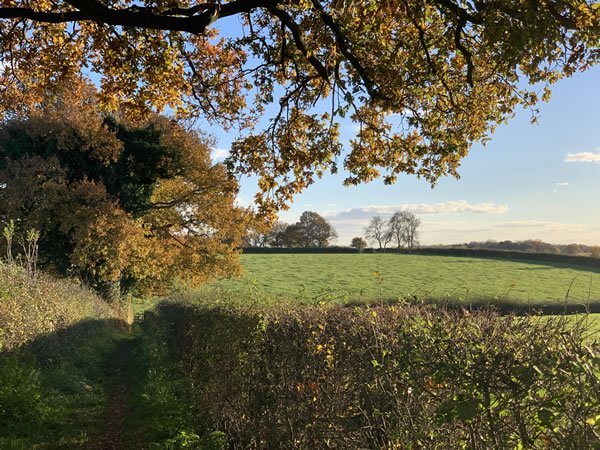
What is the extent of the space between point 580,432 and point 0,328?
33.7ft

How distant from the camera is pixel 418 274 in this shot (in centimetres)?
4591

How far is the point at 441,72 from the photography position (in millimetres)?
8719

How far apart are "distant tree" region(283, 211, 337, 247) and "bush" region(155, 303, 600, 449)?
2876 inches

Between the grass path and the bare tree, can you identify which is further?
the bare tree

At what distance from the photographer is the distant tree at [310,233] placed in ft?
263

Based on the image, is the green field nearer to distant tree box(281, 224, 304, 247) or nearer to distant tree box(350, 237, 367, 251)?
distant tree box(350, 237, 367, 251)

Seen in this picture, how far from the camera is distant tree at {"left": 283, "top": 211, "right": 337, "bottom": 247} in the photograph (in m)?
80.2

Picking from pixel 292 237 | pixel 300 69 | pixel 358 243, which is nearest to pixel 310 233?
pixel 292 237

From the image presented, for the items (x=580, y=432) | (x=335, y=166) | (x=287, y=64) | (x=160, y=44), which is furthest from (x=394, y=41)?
(x=580, y=432)

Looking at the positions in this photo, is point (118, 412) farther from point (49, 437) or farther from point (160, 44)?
point (160, 44)

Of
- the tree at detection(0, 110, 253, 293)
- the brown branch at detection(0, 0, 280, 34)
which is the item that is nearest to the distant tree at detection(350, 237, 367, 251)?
the tree at detection(0, 110, 253, 293)

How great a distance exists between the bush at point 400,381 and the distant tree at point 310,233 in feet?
240

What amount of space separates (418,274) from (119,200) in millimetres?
31251

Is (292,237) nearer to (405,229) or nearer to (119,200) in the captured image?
(405,229)
